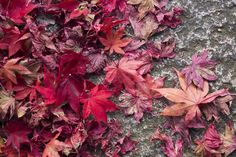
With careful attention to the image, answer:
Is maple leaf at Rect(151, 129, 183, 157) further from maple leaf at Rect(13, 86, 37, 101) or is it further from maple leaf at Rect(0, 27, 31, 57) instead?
maple leaf at Rect(0, 27, 31, 57)

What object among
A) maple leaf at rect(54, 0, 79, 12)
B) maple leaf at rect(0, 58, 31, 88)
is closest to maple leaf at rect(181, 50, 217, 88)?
maple leaf at rect(54, 0, 79, 12)

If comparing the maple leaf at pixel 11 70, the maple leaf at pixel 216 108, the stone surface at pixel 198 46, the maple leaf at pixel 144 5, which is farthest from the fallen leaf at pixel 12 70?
the maple leaf at pixel 216 108

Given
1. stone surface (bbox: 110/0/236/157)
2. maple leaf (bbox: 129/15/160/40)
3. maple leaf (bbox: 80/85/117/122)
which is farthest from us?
maple leaf (bbox: 129/15/160/40)

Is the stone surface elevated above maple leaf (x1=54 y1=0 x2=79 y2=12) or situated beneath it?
situated beneath

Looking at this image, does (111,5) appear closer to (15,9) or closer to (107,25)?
(107,25)

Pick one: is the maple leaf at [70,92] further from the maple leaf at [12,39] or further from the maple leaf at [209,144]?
the maple leaf at [209,144]

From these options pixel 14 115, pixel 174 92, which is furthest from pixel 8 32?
pixel 174 92
